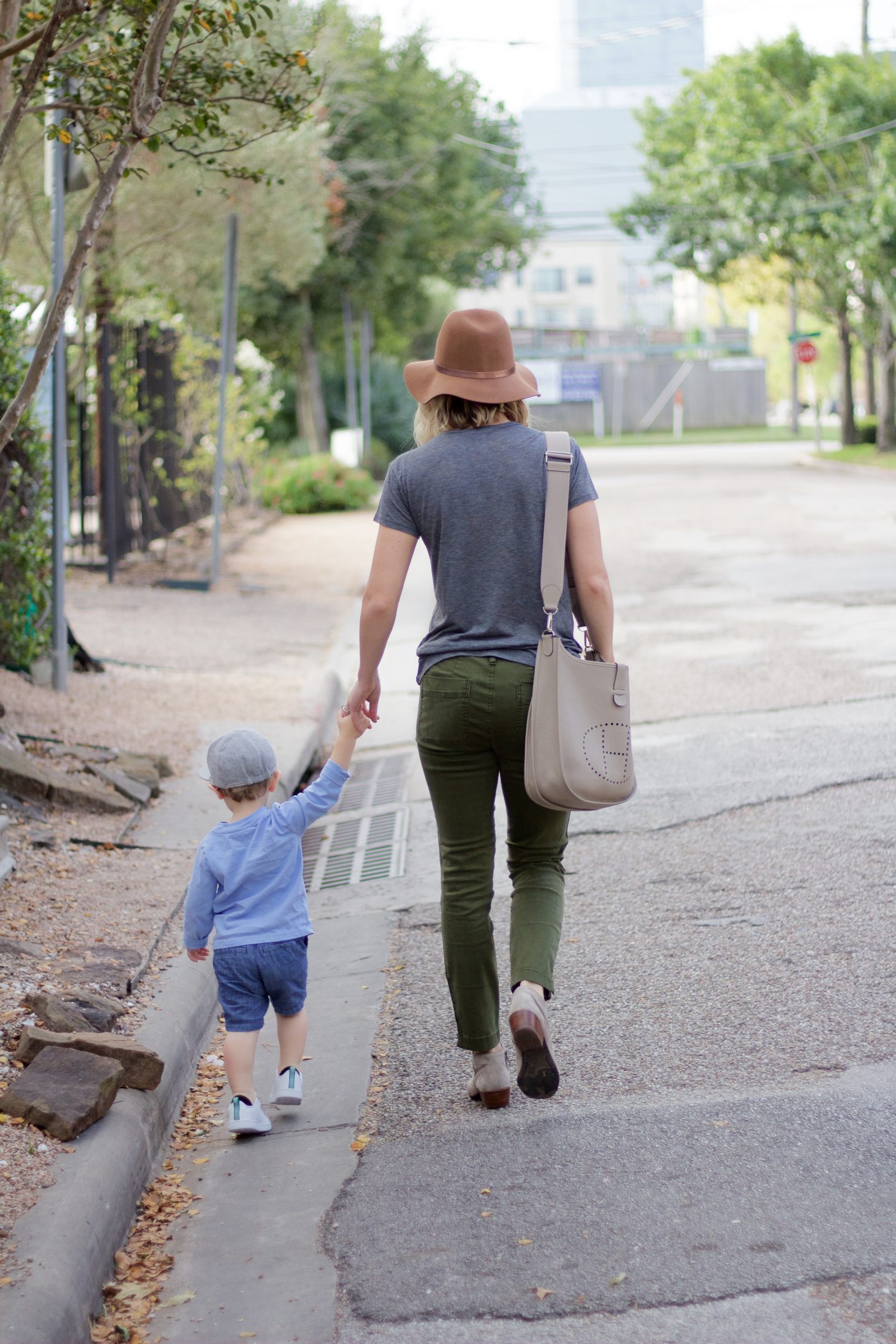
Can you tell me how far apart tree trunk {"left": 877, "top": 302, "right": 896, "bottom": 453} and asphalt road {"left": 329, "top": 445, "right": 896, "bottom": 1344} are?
26773mm

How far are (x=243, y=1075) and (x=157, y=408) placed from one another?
13.3 metres

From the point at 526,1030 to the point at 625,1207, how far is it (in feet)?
1.59

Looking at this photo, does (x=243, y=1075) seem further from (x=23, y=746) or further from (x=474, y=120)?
(x=474, y=120)

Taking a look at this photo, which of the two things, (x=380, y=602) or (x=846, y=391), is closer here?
(x=380, y=602)

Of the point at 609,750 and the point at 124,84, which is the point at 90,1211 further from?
the point at 124,84

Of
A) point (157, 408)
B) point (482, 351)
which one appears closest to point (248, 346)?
point (157, 408)

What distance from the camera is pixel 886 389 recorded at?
33.1 m

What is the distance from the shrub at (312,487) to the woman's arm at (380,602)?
22.1 m

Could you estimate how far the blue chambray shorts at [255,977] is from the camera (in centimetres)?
362

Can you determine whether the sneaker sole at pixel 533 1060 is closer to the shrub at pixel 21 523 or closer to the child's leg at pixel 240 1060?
the child's leg at pixel 240 1060

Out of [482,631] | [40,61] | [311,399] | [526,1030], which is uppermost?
[311,399]

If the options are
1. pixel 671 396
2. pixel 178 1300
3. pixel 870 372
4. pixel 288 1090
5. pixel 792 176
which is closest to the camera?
pixel 178 1300

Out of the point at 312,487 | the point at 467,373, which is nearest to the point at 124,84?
the point at 467,373

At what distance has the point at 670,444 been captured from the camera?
1780 inches
